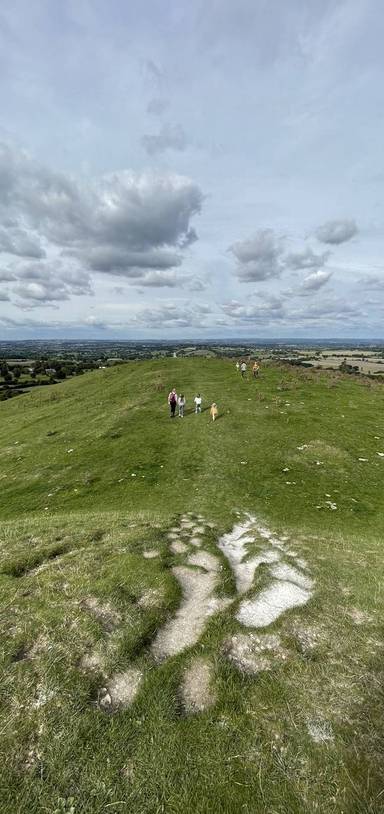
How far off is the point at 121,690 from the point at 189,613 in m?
2.49

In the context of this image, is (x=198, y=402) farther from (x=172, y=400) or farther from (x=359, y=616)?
(x=359, y=616)

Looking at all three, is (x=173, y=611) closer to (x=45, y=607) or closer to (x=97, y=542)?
(x=45, y=607)

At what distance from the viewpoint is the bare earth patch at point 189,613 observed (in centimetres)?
759

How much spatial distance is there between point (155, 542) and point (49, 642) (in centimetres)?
517

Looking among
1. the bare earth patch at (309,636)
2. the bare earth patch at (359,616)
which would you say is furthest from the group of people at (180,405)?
the bare earth patch at (309,636)

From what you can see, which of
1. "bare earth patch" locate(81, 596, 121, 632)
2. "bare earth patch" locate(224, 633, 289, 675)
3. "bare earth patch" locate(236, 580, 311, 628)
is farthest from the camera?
"bare earth patch" locate(236, 580, 311, 628)

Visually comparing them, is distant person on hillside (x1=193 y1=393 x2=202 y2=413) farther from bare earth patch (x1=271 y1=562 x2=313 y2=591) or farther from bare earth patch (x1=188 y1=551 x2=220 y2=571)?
bare earth patch (x1=271 y1=562 x2=313 y2=591)

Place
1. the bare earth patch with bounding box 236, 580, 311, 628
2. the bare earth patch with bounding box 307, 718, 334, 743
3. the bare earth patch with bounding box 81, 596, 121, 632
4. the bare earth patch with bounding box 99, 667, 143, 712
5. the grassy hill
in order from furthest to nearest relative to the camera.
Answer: the bare earth patch with bounding box 236, 580, 311, 628 < the bare earth patch with bounding box 81, 596, 121, 632 < the bare earth patch with bounding box 99, 667, 143, 712 < the bare earth patch with bounding box 307, 718, 334, 743 < the grassy hill

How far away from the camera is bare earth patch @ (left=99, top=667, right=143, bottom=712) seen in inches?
246

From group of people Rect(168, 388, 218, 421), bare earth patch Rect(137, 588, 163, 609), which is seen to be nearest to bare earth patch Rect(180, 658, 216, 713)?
bare earth patch Rect(137, 588, 163, 609)

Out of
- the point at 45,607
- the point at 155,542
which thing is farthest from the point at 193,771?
the point at 155,542

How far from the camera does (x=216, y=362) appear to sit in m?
64.0

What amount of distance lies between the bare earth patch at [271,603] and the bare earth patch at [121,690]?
279 centimetres

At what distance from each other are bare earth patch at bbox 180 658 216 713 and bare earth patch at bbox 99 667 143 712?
2.95 feet
